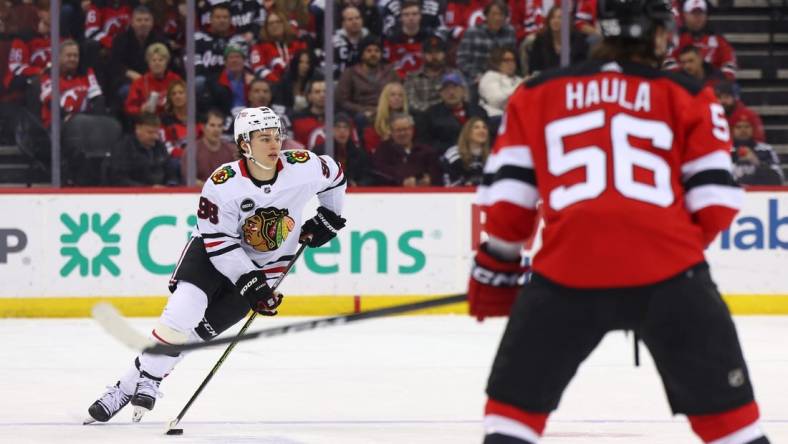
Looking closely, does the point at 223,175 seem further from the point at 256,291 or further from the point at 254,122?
the point at 256,291

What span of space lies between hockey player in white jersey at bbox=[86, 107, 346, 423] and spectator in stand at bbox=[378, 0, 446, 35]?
12.6ft

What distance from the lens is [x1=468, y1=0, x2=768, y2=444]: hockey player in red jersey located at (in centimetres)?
256

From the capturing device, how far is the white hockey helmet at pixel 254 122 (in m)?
4.87

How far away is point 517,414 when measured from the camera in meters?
2.62

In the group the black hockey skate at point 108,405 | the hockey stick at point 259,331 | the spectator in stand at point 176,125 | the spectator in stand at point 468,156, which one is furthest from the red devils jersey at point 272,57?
the hockey stick at point 259,331

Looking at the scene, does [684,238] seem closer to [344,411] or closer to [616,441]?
[616,441]

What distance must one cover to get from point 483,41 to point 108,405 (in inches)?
174

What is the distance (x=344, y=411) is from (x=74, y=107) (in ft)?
12.8

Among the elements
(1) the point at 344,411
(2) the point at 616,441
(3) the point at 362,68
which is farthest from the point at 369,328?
(2) the point at 616,441

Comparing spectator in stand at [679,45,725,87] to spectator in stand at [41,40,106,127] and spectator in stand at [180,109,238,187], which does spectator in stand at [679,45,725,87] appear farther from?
spectator in stand at [41,40,106,127]

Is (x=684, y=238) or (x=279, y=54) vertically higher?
(x=684, y=238)

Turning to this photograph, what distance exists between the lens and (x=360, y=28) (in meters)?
8.69

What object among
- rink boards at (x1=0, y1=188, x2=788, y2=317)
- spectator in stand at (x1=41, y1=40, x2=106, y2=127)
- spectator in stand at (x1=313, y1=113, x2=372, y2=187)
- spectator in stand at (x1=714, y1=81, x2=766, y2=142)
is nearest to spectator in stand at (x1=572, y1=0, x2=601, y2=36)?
spectator in stand at (x1=714, y1=81, x2=766, y2=142)

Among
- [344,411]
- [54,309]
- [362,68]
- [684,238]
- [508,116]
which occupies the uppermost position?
[508,116]
